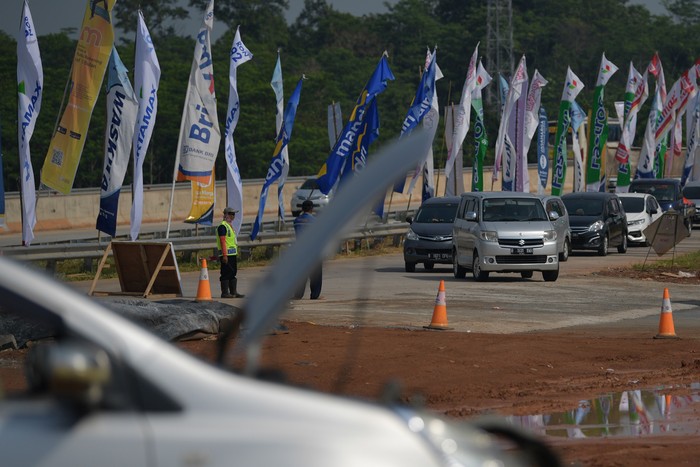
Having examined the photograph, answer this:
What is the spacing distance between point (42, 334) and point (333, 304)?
6.93 metres

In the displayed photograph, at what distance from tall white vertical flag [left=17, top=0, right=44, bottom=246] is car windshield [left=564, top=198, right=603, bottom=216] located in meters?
17.1

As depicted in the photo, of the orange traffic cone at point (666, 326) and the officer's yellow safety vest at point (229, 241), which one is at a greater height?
the officer's yellow safety vest at point (229, 241)

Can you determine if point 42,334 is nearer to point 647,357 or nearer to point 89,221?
point 647,357

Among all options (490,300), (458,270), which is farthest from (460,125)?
(490,300)

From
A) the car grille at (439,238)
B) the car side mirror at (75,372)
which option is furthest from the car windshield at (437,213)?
the car side mirror at (75,372)

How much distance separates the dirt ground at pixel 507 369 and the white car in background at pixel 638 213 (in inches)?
851

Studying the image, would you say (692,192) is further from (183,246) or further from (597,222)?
(183,246)

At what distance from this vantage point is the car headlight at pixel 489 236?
25734mm

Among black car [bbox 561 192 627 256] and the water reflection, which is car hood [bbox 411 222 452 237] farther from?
the water reflection

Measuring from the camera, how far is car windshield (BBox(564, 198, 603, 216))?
3550 centimetres

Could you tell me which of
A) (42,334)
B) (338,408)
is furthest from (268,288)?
(42,334)

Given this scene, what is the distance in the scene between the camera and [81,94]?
22.8 metres

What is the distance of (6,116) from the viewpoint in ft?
204

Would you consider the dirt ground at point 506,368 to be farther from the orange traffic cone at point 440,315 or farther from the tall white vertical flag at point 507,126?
the tall white vertical flag at point 507,126
